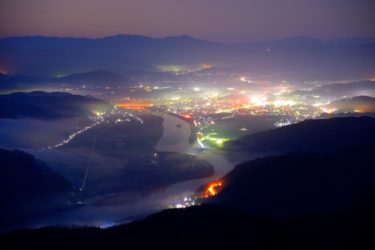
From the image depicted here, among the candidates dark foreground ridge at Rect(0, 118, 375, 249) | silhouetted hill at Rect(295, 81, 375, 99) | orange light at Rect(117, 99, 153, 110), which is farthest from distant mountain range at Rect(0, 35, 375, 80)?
dark foreground ridge at Rect(0, 118, 375, 249)

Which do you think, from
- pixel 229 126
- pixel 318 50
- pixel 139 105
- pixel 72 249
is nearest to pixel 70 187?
pixel 72 249

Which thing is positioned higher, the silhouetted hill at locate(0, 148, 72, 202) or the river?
the silhouetted hill at locate(0, 148, 72, 202)

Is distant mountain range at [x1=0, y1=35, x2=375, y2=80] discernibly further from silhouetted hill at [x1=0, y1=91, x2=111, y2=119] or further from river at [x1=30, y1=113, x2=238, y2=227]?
river at [x1=30, y1=113, x2=238, y2=227]

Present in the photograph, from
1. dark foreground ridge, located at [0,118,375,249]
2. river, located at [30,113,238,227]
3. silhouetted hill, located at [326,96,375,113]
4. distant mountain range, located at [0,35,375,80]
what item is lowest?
river, located at [30,113,238,227]

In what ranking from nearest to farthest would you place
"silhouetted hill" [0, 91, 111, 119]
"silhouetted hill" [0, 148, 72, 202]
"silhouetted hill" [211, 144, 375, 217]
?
"silhouetted hill" [211, 144, 375, 217] → "silhouetted hill" [0, 148, 72, 202] → "silhouetted hill" [0, 91, 111, 119]

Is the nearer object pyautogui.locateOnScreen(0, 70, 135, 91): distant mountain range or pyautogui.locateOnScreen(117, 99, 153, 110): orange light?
pyautogui.locateOnScreen(117, 99, 153, 110): orange light

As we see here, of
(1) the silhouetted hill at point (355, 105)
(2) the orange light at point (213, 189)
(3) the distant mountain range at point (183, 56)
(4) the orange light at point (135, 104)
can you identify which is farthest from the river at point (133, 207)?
(3) the distant mountain range at point (183, 56)

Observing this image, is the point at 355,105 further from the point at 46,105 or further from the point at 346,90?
the point at 46,105

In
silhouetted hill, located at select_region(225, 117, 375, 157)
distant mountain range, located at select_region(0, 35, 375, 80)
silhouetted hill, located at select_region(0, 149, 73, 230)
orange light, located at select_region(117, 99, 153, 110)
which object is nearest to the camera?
silhouetted hill, located at select_region(0, 149, 73, 230)
